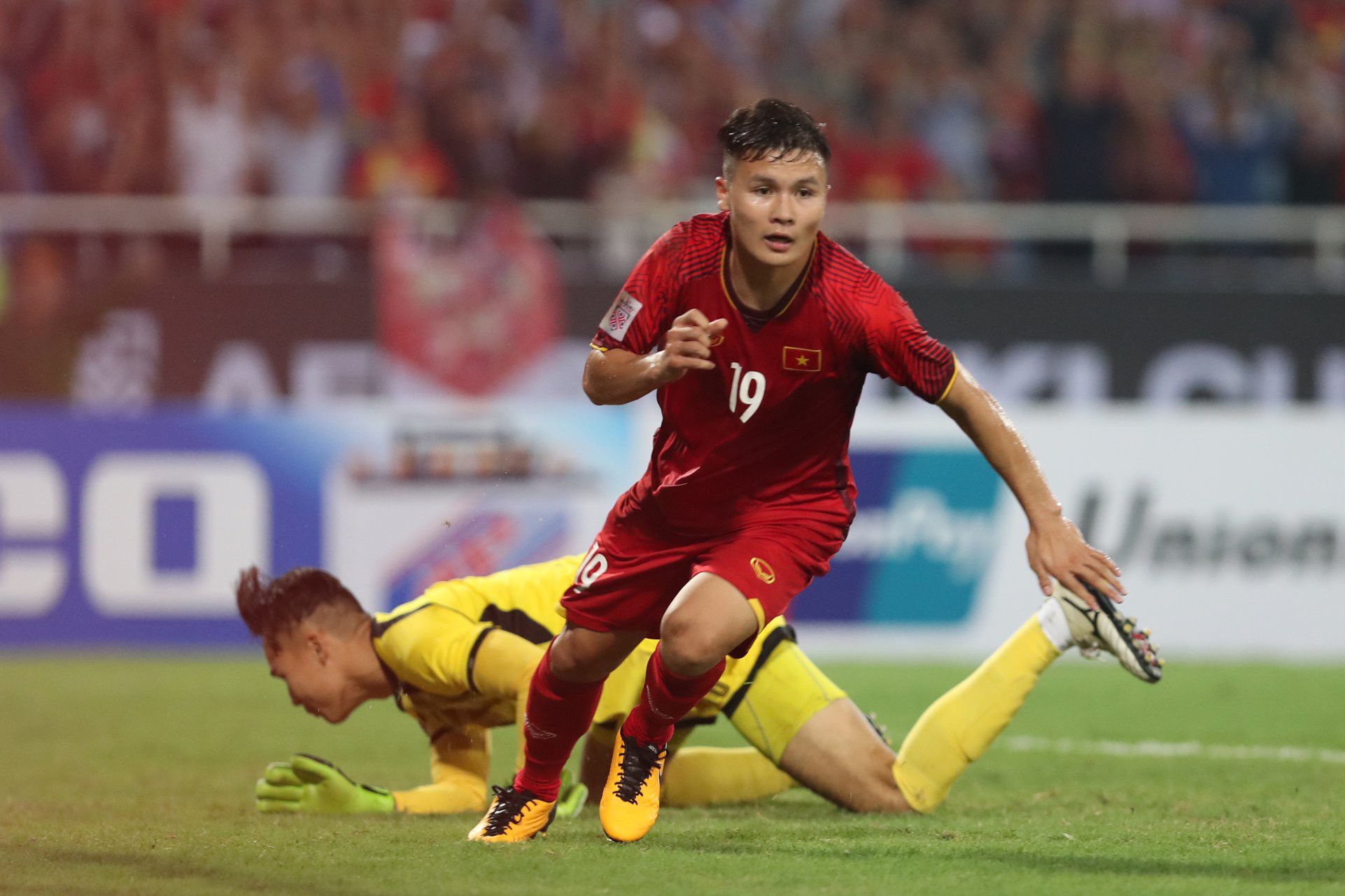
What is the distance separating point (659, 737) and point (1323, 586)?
688 centimetres

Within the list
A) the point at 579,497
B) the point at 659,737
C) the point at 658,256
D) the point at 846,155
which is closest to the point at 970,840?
the point at 659,737

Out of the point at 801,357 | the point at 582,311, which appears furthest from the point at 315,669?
the point at 582,311

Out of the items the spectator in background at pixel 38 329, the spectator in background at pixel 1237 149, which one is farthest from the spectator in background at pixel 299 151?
the spectator in background at pixel 1237 149

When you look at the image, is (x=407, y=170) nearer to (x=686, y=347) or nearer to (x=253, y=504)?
(x=253, y=504)

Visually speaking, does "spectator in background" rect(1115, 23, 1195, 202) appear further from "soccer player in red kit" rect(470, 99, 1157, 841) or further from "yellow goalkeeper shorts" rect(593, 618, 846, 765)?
"soccer player in red kit" rect(470, 99, 1157, 841)

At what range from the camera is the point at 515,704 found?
18.2 feet

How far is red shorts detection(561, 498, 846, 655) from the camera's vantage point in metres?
4.82

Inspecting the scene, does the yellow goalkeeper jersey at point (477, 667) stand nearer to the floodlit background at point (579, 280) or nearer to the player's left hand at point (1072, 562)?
the player's left hand at point (1072, 562)

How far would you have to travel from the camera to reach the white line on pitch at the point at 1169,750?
6980mm

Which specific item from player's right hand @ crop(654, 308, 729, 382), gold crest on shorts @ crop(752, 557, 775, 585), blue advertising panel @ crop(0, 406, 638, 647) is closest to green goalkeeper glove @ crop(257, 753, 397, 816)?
gold crest on shorts @ crop(752, 557, 775, 585)

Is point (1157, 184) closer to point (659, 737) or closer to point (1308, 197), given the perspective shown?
point (1308, 197)

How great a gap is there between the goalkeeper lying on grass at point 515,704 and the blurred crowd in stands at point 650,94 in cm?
716

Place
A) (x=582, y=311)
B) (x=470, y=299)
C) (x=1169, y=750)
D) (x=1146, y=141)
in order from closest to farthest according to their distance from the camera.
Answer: (x=1169, y=750) → (x=582, y=311) → (x=470, y=299) → (x=1146, y=141)

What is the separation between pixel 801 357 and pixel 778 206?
41 cm
